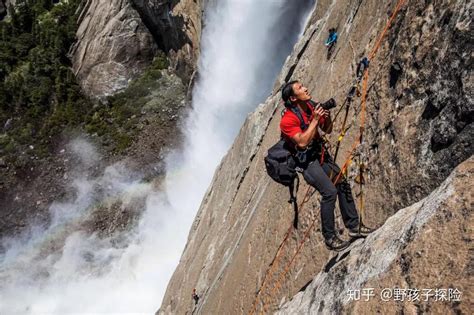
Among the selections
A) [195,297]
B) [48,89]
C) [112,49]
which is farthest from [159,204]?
[195,297]

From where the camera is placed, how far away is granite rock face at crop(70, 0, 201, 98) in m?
39.4

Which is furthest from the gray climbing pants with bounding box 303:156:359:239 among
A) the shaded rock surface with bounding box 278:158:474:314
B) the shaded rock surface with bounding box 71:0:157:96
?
the shaded rock surface with bounding box 71:0:157:96

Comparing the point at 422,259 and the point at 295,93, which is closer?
the point at 422,259

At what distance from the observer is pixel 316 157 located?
5680mm

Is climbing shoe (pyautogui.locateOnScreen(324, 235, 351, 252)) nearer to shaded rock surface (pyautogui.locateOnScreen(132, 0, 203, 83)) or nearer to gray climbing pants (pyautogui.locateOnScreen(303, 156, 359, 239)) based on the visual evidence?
gray climbing pants (pyautogui.locateOnScreen(303, 156, 359, 239))

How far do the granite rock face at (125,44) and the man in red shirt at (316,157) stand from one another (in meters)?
34.3

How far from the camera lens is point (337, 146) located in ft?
23.1

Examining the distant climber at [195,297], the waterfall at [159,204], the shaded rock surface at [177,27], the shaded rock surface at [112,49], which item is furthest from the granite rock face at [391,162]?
the shaded rock surface at [112,49]

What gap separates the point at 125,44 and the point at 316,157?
129 feet

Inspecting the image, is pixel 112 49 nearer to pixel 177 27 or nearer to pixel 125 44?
pixel 125 44

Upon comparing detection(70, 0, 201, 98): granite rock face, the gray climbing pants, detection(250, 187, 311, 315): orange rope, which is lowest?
the gray climbing pants

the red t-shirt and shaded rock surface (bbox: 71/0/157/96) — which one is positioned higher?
shaded rock surface (bbox: 71/0/157/96)

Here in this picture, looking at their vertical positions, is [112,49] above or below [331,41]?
above

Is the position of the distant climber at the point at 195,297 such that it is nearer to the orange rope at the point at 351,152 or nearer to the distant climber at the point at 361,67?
the orange rope at the point at 351,152
